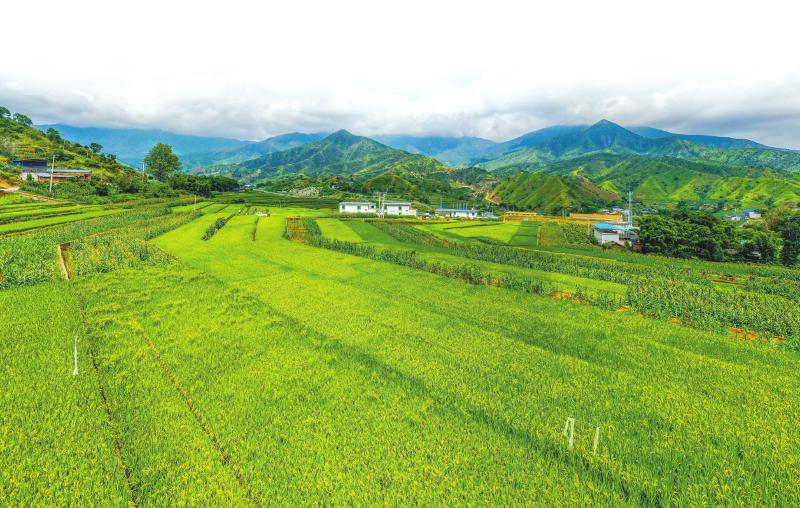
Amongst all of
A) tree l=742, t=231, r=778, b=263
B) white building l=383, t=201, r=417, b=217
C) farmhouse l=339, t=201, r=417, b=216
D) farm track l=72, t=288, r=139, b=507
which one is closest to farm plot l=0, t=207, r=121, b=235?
farm track l=72, t=288, r=139, b=507

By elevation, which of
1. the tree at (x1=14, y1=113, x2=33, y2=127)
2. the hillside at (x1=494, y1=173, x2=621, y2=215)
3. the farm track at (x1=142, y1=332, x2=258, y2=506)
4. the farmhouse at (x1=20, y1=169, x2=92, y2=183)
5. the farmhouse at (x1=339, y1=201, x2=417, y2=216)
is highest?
the tree at (x1=14, y1=113, x2=33, y2=127)

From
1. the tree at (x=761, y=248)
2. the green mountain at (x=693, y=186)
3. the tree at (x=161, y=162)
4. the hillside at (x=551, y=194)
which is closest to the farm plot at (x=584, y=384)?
the tree at (x=761, y=248)

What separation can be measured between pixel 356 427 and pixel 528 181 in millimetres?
154278

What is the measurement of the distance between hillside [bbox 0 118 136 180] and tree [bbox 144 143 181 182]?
8965 mm

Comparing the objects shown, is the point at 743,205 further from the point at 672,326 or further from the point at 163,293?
the point at 163,293

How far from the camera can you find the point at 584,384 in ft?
33.5

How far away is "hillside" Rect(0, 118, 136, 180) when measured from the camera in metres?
76.6

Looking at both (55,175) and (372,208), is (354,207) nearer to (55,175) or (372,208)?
(372,208)

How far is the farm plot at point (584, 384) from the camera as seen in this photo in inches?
270

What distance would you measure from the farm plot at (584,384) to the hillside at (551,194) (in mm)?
104315

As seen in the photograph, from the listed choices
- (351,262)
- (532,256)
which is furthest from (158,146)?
(532,256)

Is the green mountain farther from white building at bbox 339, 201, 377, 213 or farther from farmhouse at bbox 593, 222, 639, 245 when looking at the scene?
farmhouse at bbox 593, 222, 639, 245

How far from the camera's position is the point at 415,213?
8944 cm

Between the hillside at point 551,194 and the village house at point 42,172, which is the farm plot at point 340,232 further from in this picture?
the hillside at point 551,194
